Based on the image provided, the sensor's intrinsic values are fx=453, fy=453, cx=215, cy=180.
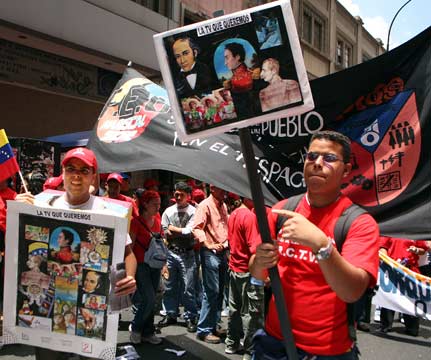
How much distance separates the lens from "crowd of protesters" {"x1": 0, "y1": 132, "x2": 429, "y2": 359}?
1985mm

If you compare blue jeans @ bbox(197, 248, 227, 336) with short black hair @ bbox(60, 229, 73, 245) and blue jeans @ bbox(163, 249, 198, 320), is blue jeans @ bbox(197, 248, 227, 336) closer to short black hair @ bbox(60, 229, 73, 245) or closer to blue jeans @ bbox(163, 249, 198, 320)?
blue jeans @ bbox(163, 249, 198, 320)

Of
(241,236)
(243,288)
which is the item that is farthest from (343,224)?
(243,288)

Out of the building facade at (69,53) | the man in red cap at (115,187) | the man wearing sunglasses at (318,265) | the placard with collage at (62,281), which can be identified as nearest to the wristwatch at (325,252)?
the man wearing sunglasses at (318,265)

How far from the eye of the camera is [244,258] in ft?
16.0

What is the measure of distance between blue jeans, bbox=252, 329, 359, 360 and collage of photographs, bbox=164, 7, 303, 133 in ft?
3.75

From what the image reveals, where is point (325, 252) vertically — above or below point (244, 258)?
above

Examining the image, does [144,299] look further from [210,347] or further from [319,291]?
[319,291]

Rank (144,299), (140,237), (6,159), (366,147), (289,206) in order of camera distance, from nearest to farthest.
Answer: (289,206) → (366,147) → (6,159) → (144,299) → (140,237)

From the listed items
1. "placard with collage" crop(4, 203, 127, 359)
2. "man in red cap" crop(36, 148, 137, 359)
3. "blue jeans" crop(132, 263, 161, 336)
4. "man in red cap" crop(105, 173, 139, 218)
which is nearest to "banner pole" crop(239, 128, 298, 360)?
"placard with collage" crop(4, 203, 127, 359)

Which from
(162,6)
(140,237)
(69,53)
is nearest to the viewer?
(140,237)

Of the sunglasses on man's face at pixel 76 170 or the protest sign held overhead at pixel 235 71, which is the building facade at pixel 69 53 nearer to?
the sunglasses on man's face at pixel 76 170

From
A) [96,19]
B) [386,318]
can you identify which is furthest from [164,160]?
[96,19]

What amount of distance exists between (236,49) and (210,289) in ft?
13.4

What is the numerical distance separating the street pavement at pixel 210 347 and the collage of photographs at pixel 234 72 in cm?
373
